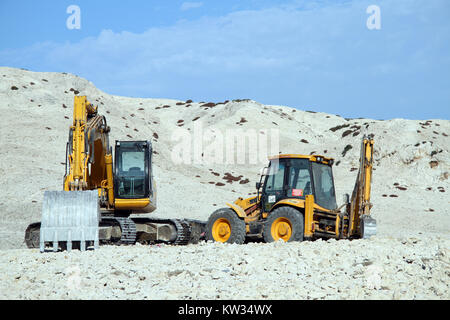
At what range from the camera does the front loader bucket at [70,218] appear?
13.4 m

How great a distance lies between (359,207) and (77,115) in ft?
27.1

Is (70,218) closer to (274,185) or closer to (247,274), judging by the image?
(274,185)

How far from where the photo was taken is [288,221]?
14.3m

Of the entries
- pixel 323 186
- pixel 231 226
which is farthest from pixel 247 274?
pixel 323 186

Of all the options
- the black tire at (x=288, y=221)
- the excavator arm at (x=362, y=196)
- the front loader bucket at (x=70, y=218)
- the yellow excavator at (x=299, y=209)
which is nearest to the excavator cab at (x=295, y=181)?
the yellow excavator at (x=299, y=209)

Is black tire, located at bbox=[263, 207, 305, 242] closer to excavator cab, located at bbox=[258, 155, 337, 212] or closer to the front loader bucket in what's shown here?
excavator cab, located at bbox=[258, 155, 337, 212]

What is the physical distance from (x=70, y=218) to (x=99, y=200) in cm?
374

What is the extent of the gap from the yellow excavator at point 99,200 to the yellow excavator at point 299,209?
293cm

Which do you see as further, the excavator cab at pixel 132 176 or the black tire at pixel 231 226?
the excavator cab at pixel 132 176

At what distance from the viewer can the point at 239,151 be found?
5909 centimetres

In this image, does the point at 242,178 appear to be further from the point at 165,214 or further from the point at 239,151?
the point at 165,214

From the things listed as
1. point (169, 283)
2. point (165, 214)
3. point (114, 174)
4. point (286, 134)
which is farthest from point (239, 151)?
point (169, 283)

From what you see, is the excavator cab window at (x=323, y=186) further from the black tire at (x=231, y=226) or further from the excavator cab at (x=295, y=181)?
the black tire at (x=231, y=226)
